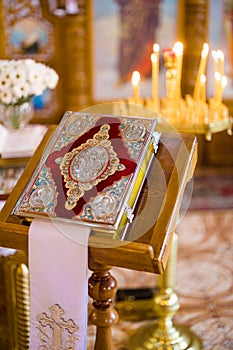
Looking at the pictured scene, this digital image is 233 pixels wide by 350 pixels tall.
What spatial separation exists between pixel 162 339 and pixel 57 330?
30.7 inches

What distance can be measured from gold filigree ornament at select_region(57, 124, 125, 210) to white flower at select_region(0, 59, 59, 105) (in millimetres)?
709

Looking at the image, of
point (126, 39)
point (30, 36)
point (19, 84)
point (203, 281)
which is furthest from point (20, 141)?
point (126, 39)

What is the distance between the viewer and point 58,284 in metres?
1.68

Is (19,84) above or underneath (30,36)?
above

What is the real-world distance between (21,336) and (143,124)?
1.05 metres

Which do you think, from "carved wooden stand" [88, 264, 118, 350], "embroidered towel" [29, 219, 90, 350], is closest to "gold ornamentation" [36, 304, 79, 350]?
→ "embroidered towel" [29, 219, 90, 350]

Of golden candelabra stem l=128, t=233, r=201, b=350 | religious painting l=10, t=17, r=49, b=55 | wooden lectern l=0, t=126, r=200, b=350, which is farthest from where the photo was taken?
religious painting l=10, t=17, r=49, b=55

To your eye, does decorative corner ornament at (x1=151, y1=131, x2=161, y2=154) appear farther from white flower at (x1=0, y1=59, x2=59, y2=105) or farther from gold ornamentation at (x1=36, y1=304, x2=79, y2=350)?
white flower at (x1=0, y1=59, x2=59, y2=105)

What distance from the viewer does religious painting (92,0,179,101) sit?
450 cm

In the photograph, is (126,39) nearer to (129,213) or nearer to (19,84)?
(19,84)

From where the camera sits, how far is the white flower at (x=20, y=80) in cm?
233

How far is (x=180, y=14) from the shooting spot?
179 inches

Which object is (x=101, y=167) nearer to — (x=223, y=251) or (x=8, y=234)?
(x=8, y=234)

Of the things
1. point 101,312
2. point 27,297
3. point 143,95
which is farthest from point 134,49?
point 101,312
